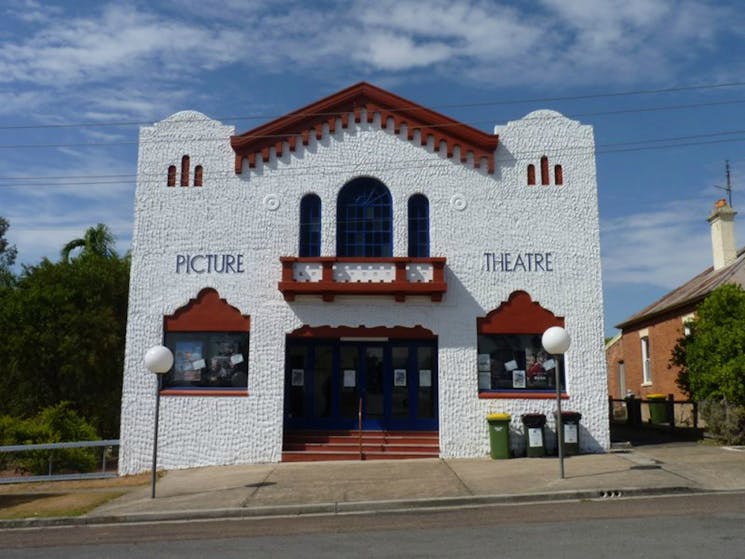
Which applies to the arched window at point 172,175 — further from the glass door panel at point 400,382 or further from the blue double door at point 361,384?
the glass door panel at point 400,382

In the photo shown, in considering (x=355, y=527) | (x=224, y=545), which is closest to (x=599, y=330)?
(x=355, y=527)

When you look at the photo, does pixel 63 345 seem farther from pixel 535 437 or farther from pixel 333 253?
pixel 535 437

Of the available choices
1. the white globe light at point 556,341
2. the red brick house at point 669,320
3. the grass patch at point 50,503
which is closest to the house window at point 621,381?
the red brick house at point 669,320

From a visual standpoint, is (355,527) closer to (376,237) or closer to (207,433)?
(207,433)

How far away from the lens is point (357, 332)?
17031 mm

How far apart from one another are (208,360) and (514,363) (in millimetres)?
7359

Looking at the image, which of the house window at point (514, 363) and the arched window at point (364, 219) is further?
the arched window at point (364, 219)

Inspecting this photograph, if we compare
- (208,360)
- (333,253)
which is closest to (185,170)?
(333,253)

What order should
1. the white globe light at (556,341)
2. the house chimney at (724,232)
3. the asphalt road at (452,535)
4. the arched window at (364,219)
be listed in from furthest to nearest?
1. the house chimney at (724,232)
2. the arched window at (364,219)
3. the white globe light at (556,341)
4. the asphalt road at (452,535)

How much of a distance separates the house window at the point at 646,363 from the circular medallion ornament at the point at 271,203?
17.6 metres

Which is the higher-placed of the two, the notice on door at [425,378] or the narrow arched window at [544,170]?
the narrow arched window at [544,170]

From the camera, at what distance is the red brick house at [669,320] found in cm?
2394

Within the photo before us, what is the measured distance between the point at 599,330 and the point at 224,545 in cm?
1091

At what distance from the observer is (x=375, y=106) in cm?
1781
